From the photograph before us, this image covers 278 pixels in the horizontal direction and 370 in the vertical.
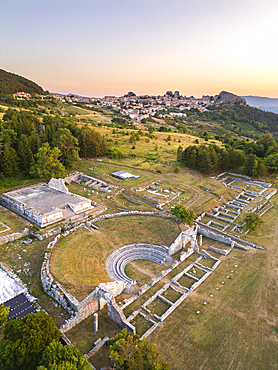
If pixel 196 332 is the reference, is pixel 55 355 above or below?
above

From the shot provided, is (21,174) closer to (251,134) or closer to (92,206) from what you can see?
(92,206)

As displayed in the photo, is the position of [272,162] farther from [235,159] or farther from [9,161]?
[9,161]

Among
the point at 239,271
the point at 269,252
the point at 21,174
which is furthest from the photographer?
the point at 21,174

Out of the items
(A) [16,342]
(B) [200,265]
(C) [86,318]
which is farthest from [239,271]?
(A) [16,342]

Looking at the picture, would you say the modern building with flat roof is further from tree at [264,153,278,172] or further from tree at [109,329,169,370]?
tree at [264,153,278,172]

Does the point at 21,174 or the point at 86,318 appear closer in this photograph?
the point at 86,318

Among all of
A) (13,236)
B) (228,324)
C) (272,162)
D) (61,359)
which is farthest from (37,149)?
(272,162)
